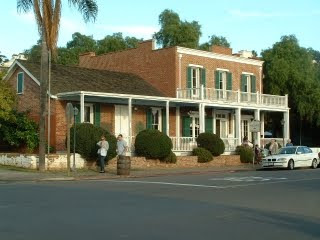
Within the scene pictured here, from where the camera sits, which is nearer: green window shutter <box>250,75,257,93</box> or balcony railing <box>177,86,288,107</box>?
balcony railing <box>177,86,288,107</box>

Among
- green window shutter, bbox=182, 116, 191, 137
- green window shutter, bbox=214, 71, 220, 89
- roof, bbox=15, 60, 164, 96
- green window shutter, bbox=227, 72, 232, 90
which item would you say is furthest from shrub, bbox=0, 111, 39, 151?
green window shutter, bbox=227, 72, 232, 90

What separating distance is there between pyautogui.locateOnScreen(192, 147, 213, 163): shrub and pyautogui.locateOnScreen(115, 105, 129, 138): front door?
458cm

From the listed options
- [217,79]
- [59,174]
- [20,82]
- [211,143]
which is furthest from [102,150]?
[217,79]

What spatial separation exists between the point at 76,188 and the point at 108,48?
3885 centimetres

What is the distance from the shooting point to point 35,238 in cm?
905

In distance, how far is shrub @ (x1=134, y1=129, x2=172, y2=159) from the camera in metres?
31.2

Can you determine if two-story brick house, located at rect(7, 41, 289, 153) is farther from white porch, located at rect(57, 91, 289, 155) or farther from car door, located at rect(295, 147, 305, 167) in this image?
car door, located at rect(295, 147, 305, 167)

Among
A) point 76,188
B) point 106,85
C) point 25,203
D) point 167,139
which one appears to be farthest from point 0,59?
point 25,203

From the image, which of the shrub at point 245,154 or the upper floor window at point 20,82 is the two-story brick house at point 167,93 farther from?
the shrub at point 245,154

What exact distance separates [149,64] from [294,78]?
14.3m

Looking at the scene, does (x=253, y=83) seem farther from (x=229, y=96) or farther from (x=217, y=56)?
(x=229, y=96)

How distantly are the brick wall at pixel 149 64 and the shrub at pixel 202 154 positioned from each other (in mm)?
5288

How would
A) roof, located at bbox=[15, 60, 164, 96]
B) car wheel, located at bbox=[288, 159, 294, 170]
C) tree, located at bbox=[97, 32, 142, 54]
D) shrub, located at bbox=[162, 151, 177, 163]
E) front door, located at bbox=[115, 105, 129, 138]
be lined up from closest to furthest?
car wheel, located at bbox=[288, 159, 294, 170], shrub, located at bbox=[162, 151, 177, 163], roof, located at bbox=[15, 60, 164, 96], front door, located at bbox=[115, 105, 129, 138], tree, located at bbox=[97, 32, 142, 54]

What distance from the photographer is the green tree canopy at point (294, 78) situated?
154 feet
